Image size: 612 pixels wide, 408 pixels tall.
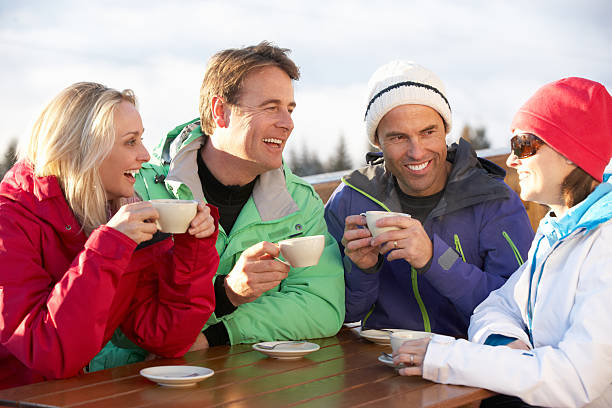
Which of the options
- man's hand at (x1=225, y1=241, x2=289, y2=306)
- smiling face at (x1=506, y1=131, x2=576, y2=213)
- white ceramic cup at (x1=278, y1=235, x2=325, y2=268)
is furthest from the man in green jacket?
smiling face at (x1=506, y1=131, x2=576, y2=213)

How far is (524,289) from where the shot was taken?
2.48 m

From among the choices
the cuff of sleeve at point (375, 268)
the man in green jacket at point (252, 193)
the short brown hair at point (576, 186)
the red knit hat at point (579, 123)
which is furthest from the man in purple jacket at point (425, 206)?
the red knit hat at point (579, 123)

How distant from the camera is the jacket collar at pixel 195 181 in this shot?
10.4ft

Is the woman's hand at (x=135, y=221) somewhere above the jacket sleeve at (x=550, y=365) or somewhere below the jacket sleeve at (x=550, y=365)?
above

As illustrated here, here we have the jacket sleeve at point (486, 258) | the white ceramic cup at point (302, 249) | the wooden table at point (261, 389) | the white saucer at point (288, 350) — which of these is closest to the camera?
the wooden table at point (261, 389)

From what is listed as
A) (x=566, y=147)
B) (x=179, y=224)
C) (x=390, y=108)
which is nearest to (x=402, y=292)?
(x=390, y=108)

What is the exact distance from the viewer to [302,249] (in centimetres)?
239

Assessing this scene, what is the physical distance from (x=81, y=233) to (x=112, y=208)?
10.6 inches

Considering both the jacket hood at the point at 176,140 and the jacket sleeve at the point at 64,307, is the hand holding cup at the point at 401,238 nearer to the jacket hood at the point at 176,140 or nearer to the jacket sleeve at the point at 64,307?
the jacket sleeve at the point at 64,307

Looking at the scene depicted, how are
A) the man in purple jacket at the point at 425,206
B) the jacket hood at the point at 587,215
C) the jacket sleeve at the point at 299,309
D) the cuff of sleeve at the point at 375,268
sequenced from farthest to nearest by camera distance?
the man in purple jacket at the point at 425,206 < the cuff of sleeve at the point at 375,268 < the jacket sleeve at the point at 299,309 < the jacket hood at the point at 587,215

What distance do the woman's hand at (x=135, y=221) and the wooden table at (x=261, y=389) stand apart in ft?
1.48

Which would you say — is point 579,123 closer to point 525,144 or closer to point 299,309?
point 525,144

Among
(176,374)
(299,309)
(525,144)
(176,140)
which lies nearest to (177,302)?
(176,374)

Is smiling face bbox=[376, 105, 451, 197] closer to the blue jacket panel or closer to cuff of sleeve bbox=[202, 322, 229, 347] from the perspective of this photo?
the blue jacket panel
